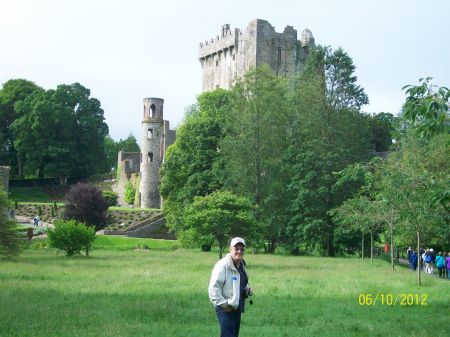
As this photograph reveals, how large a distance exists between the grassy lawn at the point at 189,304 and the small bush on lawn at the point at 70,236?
26.9 feet

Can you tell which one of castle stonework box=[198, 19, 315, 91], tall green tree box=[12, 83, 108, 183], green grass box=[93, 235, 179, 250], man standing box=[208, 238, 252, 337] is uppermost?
castle stonework box=[198, 19, 315, 91]

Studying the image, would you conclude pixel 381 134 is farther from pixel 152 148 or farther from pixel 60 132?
pixel 60 132

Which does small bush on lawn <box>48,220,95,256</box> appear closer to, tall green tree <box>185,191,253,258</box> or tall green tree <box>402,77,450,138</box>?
tall green tree <box>185,191,253,258</box>

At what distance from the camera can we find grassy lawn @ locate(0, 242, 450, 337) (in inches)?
506

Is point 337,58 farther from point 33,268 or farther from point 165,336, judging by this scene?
point 165,336

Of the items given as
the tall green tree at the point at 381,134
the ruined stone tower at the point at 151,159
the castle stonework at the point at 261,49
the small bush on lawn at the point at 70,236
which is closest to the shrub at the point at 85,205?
the small bush on lawn at the point at 70,236

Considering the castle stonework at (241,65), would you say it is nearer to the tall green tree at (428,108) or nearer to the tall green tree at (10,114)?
the tall green tree at (10,114)

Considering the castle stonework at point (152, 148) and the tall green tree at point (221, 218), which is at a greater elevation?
the castle stonework at point (152, 148)

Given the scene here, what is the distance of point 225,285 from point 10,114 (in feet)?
256

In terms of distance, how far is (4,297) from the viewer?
16891 mm

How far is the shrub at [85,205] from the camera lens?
49656 mm

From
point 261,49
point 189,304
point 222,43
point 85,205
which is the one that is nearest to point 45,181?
point 222,43

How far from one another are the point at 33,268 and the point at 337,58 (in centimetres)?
2831

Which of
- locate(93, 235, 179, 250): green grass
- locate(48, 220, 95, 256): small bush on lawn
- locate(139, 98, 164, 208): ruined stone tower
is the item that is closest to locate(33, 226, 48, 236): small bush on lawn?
locate(93, 235, 179, 250): green grass
